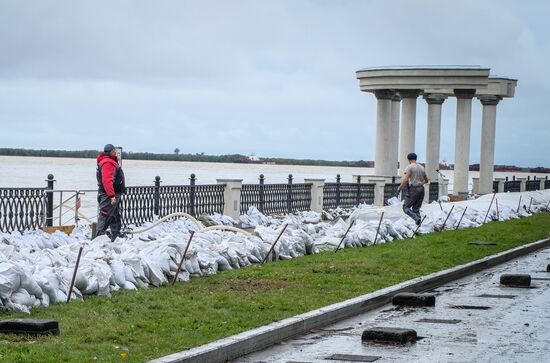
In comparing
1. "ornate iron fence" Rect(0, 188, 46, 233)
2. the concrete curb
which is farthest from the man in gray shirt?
"ornate iron fence" Rect(0, 188, 46, 233)

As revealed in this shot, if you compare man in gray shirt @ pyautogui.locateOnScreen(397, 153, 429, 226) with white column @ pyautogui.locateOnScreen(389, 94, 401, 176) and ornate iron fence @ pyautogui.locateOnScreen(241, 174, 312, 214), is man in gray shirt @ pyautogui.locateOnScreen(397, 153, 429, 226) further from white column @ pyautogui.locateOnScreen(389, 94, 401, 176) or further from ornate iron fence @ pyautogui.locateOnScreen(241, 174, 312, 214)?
white column @ pyautogui.locateOnScreen(389, 94, 401, 176)

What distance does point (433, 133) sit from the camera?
52.5m

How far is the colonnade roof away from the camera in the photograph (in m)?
47.2

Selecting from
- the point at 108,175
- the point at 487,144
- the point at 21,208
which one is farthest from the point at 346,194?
the point at 108,175

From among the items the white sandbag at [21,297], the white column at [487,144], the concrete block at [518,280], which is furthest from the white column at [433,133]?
the white sandbag at [21,297]

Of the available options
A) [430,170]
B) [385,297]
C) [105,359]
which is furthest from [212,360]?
[430,170]

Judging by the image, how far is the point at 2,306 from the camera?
38.0 feet

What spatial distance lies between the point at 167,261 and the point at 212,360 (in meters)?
5.28

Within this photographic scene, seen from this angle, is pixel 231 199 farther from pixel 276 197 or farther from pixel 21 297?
pixel 21 297

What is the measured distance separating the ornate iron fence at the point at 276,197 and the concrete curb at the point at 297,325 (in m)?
14.5

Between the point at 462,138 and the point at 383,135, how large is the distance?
7193 mm

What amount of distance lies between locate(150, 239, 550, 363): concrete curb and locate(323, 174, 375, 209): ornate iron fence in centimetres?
2041

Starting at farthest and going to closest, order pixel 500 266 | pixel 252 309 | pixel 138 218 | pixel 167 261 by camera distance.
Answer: pixel 138 218 → pixel 500 266 → pixel 167 261 → pixel 252 309

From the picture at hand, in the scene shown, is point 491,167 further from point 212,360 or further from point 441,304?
point 212,360
